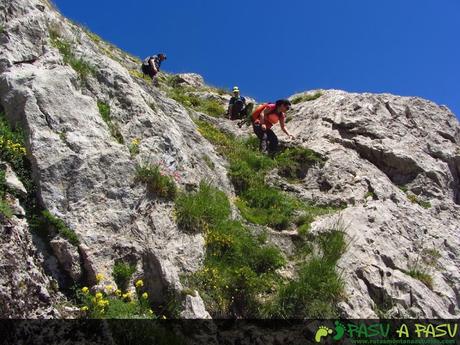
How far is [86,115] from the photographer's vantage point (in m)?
13.9

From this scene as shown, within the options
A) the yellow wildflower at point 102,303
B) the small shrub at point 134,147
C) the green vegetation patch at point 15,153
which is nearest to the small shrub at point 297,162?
the small shrub at point 134,147

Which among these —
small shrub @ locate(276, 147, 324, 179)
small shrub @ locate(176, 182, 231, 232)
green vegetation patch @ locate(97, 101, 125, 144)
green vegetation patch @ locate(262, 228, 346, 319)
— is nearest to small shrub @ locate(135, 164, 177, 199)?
small shrub @ locate(176, 182, 231, 232)

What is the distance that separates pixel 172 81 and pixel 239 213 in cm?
1653

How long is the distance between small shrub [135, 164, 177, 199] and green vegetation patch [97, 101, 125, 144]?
4.13 feet

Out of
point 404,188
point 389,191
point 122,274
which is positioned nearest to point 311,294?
point 122,274

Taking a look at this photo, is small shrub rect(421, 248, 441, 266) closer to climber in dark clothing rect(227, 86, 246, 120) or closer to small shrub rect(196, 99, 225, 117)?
climber in dark clothing rect(227, 86, 246, 120)

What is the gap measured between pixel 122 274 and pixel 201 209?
3.24 meters

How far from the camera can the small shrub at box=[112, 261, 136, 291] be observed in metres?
10.6

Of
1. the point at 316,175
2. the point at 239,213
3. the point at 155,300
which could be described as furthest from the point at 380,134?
the point at 155,300

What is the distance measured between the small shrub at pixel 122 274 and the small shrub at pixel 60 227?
2.84 ft

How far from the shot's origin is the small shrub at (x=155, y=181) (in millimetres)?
13117

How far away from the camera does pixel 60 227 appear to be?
35.1 feet

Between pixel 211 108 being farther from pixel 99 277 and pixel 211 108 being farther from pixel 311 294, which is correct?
pixel 99 277

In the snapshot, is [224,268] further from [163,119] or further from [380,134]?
[380,134]
